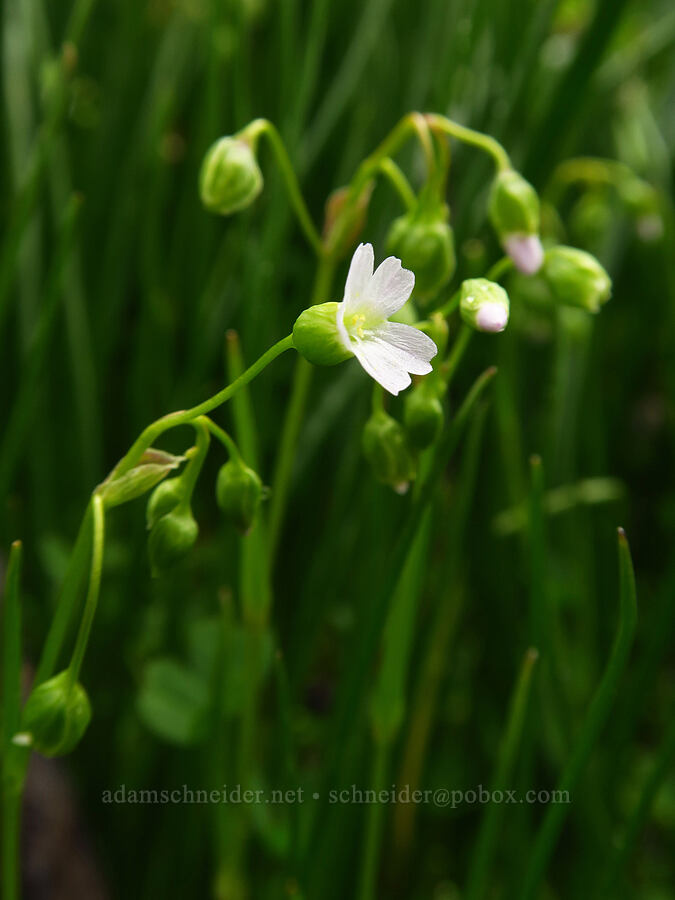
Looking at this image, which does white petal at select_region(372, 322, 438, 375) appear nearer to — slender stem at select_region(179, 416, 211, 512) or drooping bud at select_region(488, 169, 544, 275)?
slender stem at select_region(179, 416, 211, 512)

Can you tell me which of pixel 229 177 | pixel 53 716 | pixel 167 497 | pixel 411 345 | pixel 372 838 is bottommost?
pixel 372 838

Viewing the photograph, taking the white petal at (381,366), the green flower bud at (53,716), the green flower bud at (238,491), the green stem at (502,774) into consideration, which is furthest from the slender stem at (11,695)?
the green stem at (502,774)

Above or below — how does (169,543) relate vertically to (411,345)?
below

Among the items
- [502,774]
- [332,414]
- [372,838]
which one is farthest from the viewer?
[332,414]

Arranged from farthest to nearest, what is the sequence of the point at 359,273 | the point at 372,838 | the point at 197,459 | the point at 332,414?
the point at 332,414 → the point at 372,838 → the point at 197,459 → the point at 359,273

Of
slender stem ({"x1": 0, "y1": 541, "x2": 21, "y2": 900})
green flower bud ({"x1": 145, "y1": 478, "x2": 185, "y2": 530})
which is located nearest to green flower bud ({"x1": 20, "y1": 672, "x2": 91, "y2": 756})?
slender stem ({"x1": 0, "y1": 541, "x2": 21, "y2": 900})

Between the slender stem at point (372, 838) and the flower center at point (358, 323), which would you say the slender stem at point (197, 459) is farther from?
the slender stem at point (372, 838)

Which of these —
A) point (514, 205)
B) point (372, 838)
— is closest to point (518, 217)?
point (514, 205)

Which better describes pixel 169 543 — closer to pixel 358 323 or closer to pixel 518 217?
pixel 358 323
